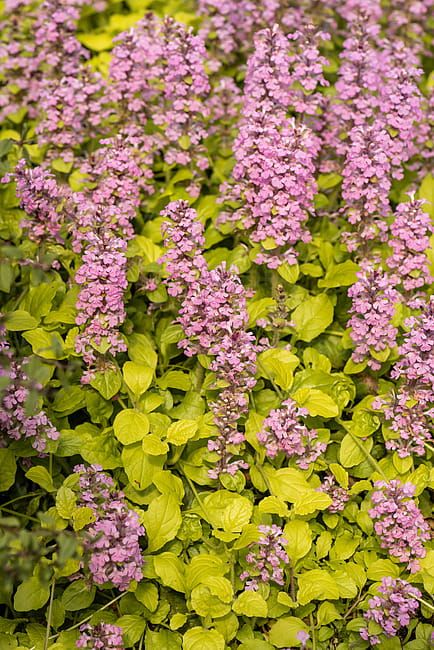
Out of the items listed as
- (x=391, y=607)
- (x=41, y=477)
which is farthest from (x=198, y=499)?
(x=391, y=607)

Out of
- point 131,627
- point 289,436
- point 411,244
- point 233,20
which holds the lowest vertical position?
point 131,627

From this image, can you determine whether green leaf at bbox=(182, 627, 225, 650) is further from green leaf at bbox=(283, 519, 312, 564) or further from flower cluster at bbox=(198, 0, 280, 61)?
flower cluster at bbox=(198, 0, 280, 61)

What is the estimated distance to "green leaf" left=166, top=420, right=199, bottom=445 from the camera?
4043 mm

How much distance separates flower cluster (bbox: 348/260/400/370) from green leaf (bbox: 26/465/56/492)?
1.66 metres

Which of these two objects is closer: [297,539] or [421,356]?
[297,539]

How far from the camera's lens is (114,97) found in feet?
17.4

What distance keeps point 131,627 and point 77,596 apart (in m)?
0.28

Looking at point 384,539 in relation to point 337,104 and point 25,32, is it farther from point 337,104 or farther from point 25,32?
point 25,32

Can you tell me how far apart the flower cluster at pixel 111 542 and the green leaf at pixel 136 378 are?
1.81 ft

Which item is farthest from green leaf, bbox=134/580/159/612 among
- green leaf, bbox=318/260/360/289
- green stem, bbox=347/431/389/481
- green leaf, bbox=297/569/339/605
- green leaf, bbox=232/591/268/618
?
green leaf, bbox=318/260/360/289

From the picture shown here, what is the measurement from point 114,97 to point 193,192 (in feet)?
2.52

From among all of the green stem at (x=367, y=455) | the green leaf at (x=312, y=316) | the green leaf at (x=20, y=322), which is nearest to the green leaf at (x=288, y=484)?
the green stem at (x=367, y=455)

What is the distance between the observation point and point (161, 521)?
3930mm

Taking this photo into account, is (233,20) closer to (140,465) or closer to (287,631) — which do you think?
(140,465)
